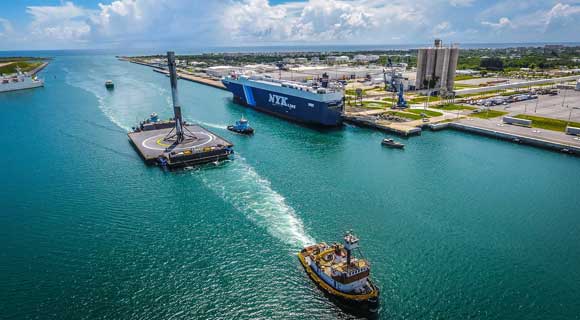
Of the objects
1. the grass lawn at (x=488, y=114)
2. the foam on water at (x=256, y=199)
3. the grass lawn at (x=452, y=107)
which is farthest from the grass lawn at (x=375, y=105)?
the foam on water at (x=256, y=199)

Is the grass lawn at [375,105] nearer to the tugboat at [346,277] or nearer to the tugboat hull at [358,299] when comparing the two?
the tugboat at [346,277]

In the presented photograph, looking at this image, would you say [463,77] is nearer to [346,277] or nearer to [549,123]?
[549,123]

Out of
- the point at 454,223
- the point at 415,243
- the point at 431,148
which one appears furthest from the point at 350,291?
the point at 431,148

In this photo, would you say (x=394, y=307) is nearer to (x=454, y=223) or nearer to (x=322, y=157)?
(x=454, y=223)

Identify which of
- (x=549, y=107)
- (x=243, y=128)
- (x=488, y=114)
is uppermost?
(x=549, y=107)

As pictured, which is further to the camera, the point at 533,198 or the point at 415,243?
the point at 533,198

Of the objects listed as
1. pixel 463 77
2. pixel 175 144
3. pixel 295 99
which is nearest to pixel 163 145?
pixel 175 144

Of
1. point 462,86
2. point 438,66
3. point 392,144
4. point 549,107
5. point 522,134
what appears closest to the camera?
point 392,144

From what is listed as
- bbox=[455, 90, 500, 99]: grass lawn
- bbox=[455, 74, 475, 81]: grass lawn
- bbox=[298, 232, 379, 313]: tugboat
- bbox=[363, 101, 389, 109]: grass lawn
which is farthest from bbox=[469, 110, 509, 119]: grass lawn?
bbox=[455, 74, 475, 81]: grass lawn
